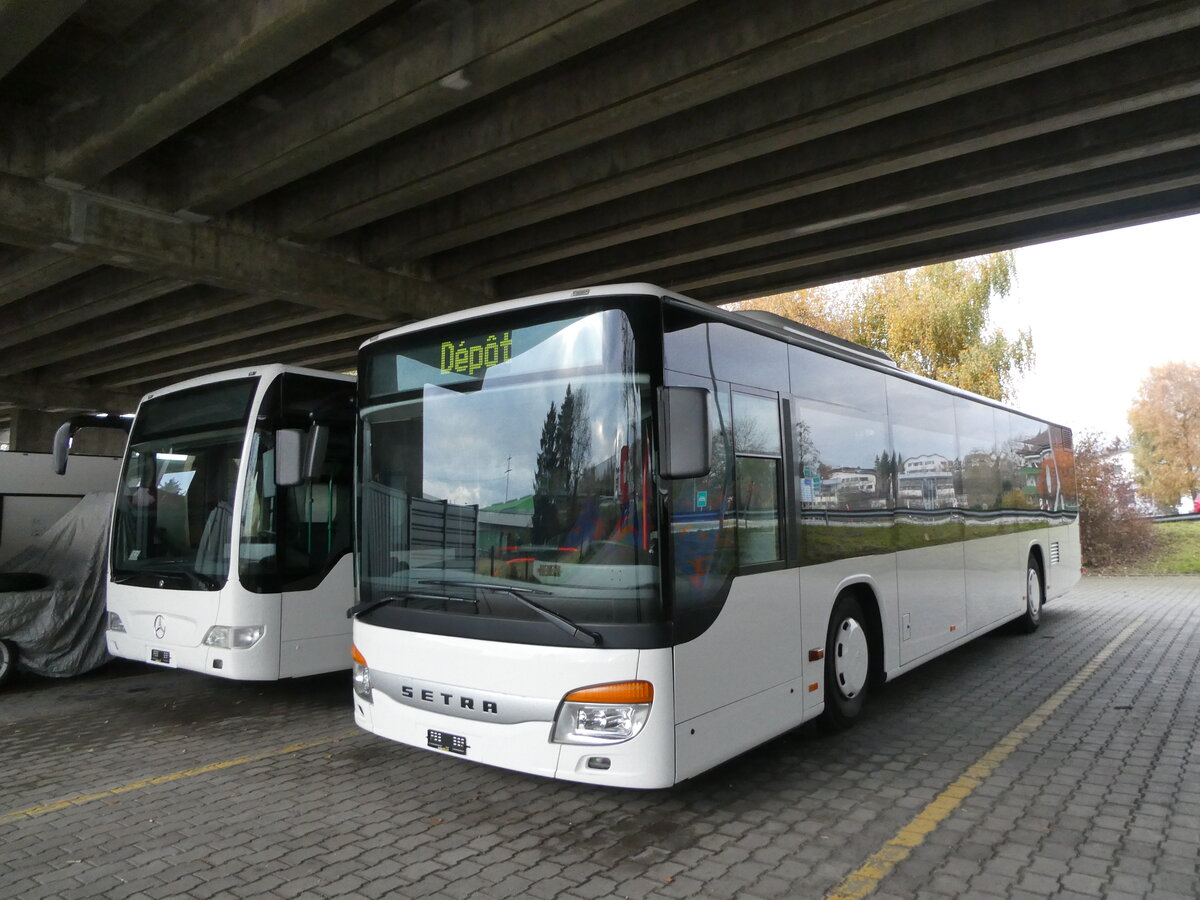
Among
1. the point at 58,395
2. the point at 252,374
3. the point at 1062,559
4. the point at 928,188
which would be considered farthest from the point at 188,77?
the point at 58,395

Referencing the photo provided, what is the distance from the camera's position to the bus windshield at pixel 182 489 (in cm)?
745

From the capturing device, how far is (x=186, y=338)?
58.3 ft

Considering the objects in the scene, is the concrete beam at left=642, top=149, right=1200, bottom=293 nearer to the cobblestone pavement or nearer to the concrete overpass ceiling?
the concrete overpass ceiling

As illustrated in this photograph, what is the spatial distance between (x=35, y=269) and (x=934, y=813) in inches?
534

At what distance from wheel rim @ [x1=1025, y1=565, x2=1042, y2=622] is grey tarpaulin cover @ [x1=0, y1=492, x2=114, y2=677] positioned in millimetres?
11451

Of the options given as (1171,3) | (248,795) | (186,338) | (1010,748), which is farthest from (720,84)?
(186,338)

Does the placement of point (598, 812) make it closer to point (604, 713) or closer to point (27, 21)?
point (604, 713)

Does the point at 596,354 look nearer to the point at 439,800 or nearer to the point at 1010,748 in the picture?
the point at 439,800

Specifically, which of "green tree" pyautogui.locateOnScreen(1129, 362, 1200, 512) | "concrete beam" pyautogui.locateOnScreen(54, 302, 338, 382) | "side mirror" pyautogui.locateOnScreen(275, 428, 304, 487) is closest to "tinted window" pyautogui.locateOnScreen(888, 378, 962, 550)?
"side mirror" pyautogui.locateOnScreen(275, 428, 304, 487)

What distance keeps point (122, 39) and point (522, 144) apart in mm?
3650

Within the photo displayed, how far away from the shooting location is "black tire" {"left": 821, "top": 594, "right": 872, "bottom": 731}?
6109mm

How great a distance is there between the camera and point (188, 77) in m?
7.00

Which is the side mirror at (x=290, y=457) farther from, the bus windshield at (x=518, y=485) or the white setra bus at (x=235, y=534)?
the bus windshield at (x=518, y=485)

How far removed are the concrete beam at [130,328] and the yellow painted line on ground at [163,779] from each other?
340 inches
